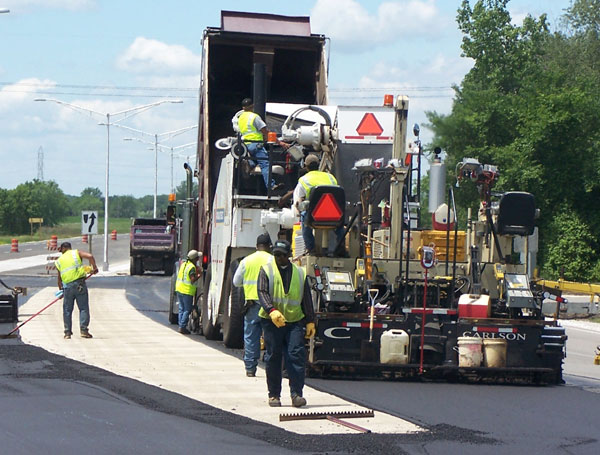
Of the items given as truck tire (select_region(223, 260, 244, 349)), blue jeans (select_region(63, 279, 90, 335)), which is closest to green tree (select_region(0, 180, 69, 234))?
blue jeans (select_region(63, 279, 90, 335))

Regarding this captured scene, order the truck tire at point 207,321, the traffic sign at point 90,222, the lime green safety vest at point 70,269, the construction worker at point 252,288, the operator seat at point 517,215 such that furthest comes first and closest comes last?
the traffic sign at point 90,222
the lime green safety vest at point 70,269
the truck tire at point 207,321
the operator seat at point 517,215
the construction worker at point 252,288

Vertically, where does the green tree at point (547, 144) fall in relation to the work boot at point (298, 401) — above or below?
above

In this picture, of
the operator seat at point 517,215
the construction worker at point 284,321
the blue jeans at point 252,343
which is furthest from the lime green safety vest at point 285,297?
the operator seat at point 517,215

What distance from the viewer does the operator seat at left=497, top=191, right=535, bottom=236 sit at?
520 inches

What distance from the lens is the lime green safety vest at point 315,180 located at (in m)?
13.4

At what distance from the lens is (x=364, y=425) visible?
9.59 meters

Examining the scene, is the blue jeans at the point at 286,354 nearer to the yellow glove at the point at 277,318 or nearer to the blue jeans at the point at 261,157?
the yellow glove at the point at 277,318

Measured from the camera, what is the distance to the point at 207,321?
17719 mm

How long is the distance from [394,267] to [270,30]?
6.52m

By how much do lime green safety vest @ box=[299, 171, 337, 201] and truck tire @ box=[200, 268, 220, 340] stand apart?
456 cm

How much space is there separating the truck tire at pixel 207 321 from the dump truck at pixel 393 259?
1419mm

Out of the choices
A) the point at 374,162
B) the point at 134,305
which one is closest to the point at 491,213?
the point at 374,162

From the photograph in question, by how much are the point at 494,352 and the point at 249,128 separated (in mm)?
4955

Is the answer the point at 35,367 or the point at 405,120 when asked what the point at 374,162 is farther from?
the point at 35,367
